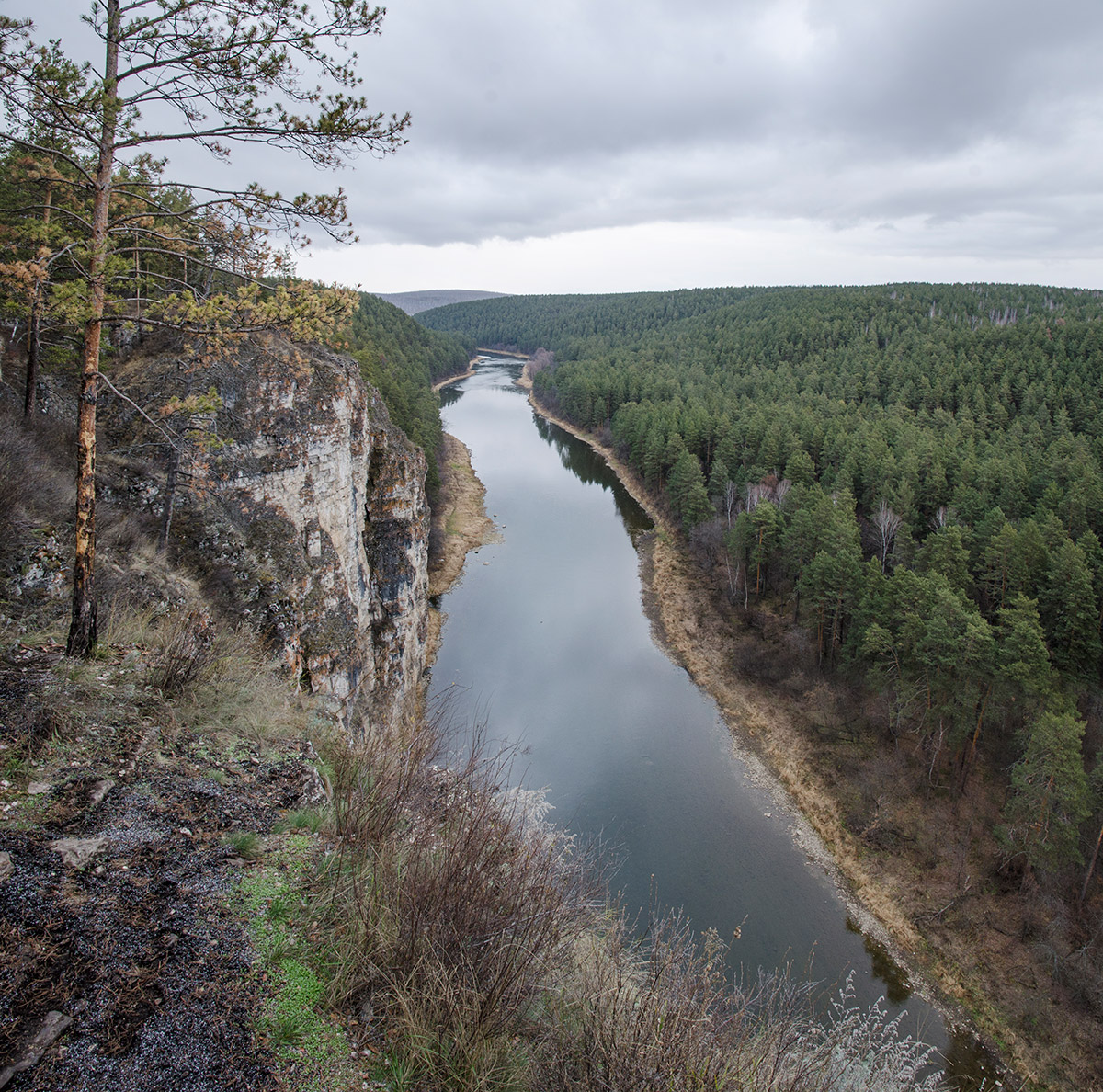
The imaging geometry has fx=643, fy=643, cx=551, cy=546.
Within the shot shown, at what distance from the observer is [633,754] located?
2302cm

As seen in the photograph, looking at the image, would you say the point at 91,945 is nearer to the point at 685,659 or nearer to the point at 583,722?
the point at 583,722

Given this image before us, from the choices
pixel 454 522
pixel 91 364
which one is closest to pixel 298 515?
pixel 91 364

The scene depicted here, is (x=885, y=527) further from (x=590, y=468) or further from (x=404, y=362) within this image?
(x=404, y=362)

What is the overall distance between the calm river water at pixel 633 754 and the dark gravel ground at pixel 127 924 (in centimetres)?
425

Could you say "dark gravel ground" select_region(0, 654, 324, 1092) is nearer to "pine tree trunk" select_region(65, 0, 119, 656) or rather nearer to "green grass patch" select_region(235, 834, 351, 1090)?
"green grass patch" select_region(235, 834, 351, 1090)

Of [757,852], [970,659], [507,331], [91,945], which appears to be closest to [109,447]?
[91,945]

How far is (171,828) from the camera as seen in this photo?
15.7 ft

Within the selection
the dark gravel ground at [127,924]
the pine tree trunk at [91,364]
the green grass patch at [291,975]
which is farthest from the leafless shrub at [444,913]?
the pine tree trunk at [91,364]

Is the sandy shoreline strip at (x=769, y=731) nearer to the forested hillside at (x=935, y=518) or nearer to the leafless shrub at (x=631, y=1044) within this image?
the forested hillside at (x=935, y=518)

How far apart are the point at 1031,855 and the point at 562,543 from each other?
29.2m

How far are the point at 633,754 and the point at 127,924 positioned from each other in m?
20.6

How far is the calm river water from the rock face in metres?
3.58

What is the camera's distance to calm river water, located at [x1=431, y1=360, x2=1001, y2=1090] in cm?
1673

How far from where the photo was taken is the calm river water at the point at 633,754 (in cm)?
1673
